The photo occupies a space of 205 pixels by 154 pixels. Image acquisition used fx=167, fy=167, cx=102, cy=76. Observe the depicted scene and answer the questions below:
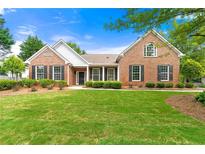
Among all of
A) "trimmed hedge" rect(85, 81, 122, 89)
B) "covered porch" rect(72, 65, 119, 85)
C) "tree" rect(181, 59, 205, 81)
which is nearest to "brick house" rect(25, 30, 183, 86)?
"covered porch" rect(72, 65, 119, 85)

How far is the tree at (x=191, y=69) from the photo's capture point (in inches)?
731

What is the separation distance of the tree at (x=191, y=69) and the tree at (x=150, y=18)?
14205 mm

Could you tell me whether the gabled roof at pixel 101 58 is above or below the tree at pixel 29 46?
below

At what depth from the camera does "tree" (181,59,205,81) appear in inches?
731

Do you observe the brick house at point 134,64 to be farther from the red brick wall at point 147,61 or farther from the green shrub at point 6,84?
the green shrub at point 6,84

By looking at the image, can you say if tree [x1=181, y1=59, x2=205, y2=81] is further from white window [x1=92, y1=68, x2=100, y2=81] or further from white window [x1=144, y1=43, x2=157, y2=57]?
white window [x1=92, y1=68, x2=100, y2=81]

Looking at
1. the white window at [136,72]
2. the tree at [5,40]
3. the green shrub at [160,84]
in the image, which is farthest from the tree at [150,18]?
the tree at [5,40]

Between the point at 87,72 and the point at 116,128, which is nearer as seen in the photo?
the point at 116,128

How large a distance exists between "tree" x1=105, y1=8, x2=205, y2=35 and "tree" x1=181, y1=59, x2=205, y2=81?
14.2m
